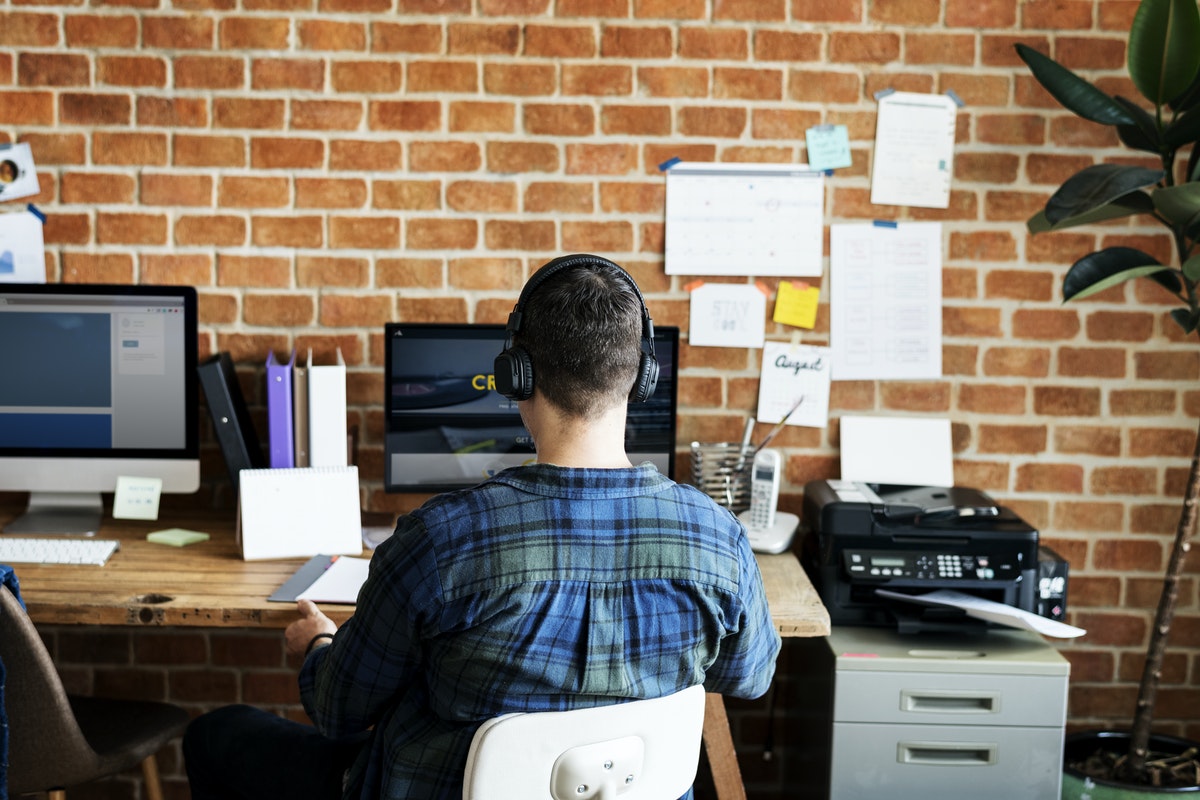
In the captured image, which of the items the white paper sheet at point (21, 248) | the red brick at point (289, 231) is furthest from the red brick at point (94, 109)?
the red brick at point (289, 231)

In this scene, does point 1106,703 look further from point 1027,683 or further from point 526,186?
point 526,186

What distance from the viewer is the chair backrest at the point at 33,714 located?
1712 millimetres

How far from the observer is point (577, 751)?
1.27m

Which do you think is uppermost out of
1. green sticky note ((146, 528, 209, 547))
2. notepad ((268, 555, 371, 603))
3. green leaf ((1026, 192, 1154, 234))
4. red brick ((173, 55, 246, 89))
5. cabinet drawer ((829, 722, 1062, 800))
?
red brick ((173, 55, 246, 89))

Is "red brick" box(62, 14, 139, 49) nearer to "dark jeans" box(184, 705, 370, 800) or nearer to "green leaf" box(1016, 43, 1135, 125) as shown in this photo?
"dark jeans" box(184, 705, 370, 800)

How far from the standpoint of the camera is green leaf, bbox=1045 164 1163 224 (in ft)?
6.95

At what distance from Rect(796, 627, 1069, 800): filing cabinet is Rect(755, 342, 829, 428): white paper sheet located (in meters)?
0.65

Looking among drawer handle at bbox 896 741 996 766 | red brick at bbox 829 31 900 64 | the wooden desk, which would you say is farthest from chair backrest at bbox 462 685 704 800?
red brick at bbox 829 31 900 64

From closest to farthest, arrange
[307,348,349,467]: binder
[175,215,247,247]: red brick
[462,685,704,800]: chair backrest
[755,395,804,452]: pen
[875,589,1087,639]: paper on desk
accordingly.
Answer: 1. [462,685,704,800]: chair backrest
2. [875,589,1087,639]: paper on desk
3. [307,348,349,467]: binder
4. [755,395,804,452]: pen
5. [175,215,247,247]: red brick

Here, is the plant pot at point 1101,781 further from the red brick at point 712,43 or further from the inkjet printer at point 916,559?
the red brick at point 712,43

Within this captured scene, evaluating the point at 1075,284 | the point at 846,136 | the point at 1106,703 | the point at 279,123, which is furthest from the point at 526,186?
the point at 1106,703

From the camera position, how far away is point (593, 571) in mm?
1266

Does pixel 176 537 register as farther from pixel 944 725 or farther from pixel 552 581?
pixel 944 725

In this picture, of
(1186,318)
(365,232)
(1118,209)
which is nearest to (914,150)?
(1118,209)
